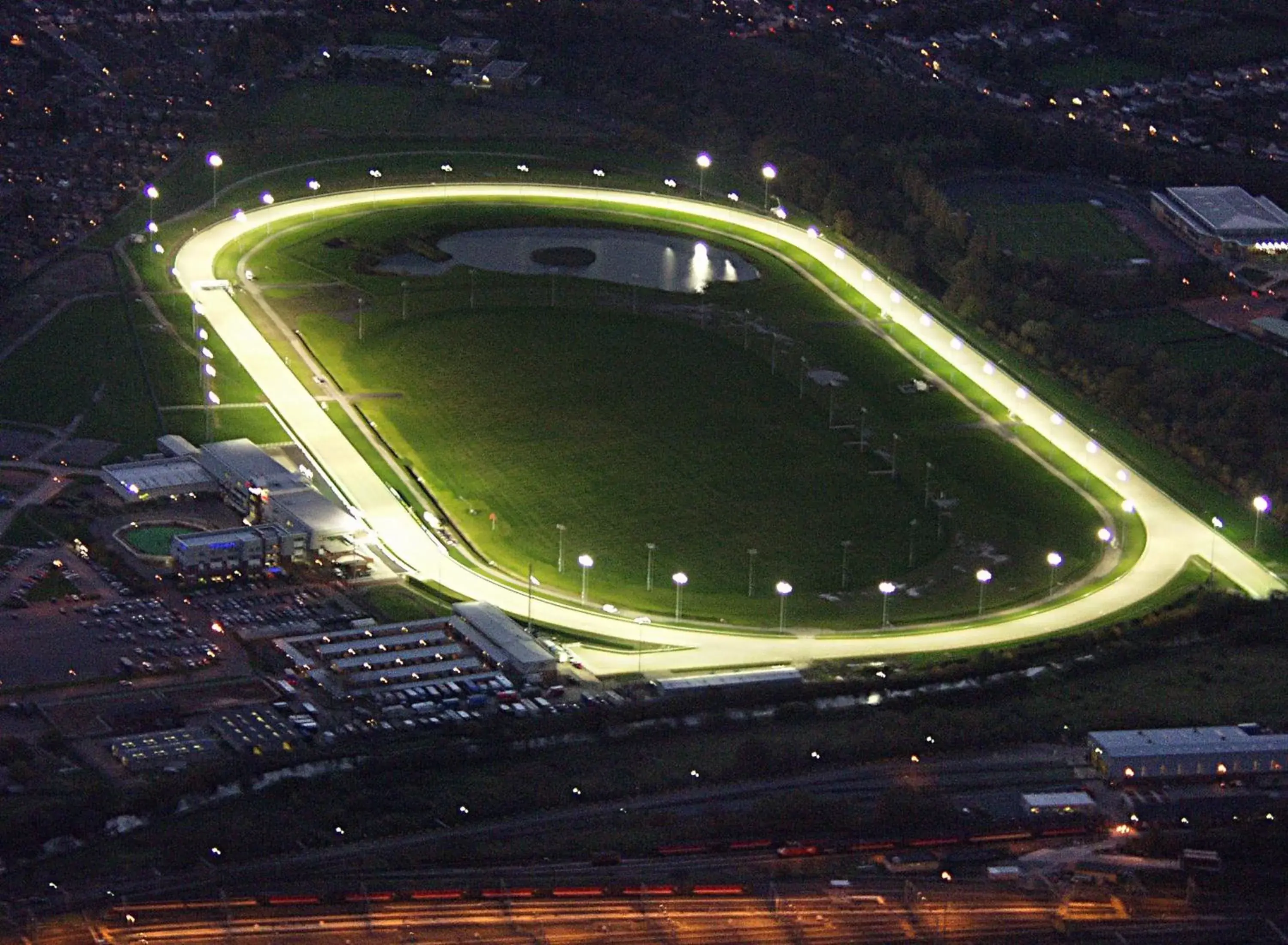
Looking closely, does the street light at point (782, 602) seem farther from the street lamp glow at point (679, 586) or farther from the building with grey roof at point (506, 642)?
the building with grey roof at point (506, 642)

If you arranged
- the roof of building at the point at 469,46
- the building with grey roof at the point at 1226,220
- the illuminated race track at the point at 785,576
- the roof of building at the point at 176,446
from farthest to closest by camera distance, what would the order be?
the roof of building at the point at 469,46 < the building with grey roof at the point at 1226,220 < the roof of building at the point at 176,446 < the illuminated race track at the point at 785,576

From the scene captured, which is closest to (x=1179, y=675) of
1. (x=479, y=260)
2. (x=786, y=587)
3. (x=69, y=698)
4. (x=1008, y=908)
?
(x=786, y=587)

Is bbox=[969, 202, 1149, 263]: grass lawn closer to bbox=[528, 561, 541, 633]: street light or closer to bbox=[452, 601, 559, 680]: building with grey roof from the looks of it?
A: bbox=[528, 561, 541, 633]: street light

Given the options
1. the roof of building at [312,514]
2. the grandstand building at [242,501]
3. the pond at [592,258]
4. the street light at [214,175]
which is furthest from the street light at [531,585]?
the street light at [214,175]

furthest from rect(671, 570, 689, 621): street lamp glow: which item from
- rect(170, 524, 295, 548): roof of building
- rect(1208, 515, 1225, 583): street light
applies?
rect(1208, 515, 1225, 583): street light

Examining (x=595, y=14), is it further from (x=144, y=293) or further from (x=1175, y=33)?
(x=144, y=293)

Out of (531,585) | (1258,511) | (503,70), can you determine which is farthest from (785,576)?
(503,70)
